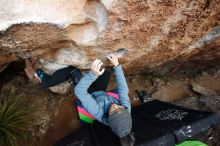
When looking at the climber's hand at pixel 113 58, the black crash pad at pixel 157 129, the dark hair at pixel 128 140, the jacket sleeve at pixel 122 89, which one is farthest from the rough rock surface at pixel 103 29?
the dark hair at pixel 128 140

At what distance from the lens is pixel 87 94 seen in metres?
4.55

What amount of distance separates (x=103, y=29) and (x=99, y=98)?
37.6 inches

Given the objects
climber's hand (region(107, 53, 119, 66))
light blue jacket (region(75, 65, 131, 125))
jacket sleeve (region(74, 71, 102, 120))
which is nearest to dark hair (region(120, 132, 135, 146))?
light blue jacket (region(75, 65, 131, 125))

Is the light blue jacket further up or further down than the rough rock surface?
further down

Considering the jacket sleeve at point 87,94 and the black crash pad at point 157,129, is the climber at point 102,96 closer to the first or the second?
the jacket sleeve at point 87,94

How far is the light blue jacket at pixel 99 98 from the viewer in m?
4.48

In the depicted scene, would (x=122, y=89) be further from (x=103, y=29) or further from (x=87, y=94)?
(x=103, y=29)

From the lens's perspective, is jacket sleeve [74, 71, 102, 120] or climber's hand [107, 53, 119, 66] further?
climber's hand [107, 53, 119, 66]

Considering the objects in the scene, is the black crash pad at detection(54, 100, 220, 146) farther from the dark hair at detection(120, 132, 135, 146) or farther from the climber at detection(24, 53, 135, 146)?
the climber at detection(24, 53, 135, 146)

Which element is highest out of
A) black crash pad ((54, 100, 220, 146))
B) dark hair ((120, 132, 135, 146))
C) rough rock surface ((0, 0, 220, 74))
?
rough rock surface ((0, 0, 220, 74))

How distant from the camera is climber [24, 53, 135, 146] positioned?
4.29 metres

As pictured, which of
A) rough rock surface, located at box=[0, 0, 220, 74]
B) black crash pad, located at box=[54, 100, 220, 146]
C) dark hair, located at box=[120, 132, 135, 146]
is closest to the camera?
rough rock surface, located at box=[0, 0, 220, 74]

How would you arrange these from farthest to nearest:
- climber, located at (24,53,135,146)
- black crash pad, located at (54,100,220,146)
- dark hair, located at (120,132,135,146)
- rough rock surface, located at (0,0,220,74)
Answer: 1. black crash pad, located at (54,100,220,146)
2. dark hair, located at (120,132,135,146)
3. climber, located at (24,53,135,146)
4. rough rock surface, located at (0,0,220,74)

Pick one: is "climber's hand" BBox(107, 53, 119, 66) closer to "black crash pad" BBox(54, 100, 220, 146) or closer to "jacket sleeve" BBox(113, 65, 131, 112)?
"jacket sleeve" BBox(113, 65, 131, 112)
